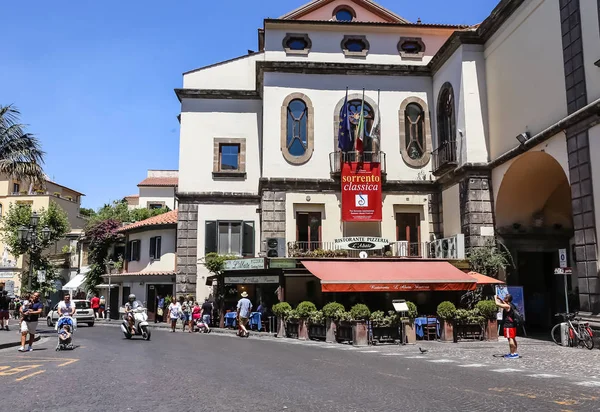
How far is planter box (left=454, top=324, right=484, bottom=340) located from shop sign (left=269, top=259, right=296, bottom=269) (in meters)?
7.18

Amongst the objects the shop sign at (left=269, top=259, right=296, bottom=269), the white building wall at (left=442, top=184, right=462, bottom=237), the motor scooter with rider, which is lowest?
the motor scooter with rider

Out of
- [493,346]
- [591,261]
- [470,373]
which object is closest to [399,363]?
[470,373]

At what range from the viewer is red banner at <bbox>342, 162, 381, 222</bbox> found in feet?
88.1

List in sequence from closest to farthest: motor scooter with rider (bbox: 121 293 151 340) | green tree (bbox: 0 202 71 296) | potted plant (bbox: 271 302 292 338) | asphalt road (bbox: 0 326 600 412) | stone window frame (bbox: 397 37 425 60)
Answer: asphalt road (bbox: 0 326 600 412) < motor scooter with rider (bbox: 121 293 151 340) < potted plant (bbox: 271 302 292 338) < stone window frame (bbox: 397 37 425 60) < green tree (bbox: 0 202 71 296)

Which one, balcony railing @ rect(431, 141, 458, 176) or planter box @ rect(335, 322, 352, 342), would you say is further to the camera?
balcony railing @ rect(431, 141, 458, 176)

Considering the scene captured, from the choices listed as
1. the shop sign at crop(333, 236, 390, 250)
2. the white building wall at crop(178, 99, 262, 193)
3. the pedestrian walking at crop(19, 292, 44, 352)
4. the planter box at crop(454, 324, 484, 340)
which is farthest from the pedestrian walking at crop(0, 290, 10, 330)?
the planter box at crop(454, 324, 484, 340)

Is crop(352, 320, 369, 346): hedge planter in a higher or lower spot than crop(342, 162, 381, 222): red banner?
lower

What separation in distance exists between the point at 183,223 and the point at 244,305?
26.2 feet

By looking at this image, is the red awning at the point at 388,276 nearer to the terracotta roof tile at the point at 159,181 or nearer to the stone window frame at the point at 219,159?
the stone window frame at the point at 219,159

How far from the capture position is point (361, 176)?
88.7ft

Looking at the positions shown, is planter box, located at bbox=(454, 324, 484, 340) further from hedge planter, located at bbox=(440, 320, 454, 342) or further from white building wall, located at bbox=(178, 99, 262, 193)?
white building wall, located at bbox=(178, 99, 262, 193)

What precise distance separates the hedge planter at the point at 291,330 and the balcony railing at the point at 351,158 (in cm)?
852

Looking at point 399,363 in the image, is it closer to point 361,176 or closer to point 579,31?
point 579,31

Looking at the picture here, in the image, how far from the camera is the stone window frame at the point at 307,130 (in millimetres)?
27500
